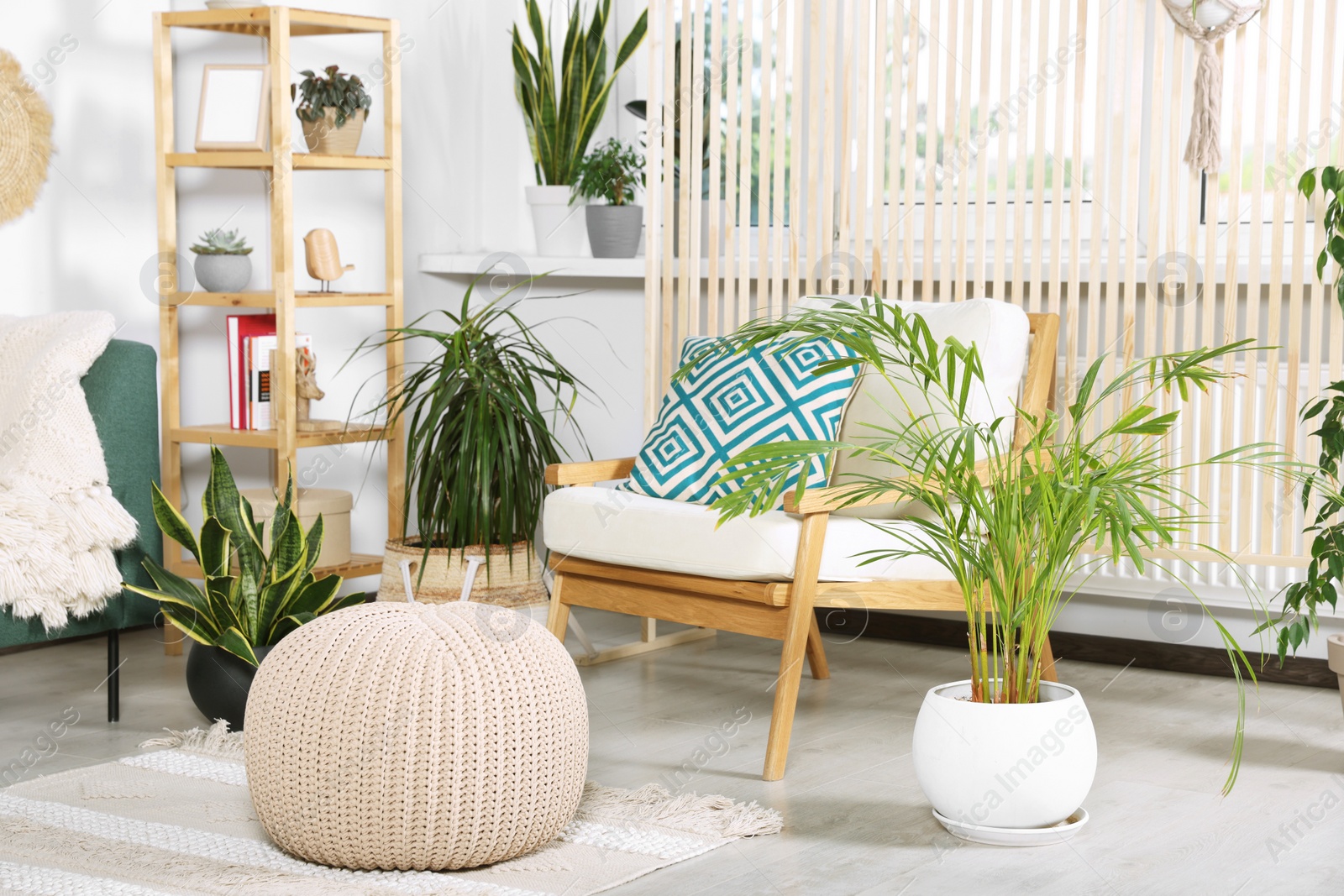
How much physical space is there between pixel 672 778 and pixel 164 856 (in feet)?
2.86

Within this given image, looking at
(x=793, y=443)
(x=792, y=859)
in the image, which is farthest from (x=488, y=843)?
(x=793, y=443)

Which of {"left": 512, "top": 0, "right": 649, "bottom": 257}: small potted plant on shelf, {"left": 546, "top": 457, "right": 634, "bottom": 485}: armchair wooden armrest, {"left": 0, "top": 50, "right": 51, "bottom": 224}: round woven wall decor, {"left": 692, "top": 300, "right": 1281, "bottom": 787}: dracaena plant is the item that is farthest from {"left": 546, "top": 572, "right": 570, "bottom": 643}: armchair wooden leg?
{"left": 0, "top": 50, "right": 51, "bottom": 224}: round woven wall decor

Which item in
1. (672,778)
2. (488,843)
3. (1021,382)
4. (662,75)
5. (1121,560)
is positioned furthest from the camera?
(662,75)

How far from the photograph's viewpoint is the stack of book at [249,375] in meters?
3.72

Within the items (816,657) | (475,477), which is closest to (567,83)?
(475,477)

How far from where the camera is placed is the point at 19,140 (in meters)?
3.70

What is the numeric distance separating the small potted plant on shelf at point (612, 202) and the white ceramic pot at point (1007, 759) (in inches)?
87.0

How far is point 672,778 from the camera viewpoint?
2.62 m

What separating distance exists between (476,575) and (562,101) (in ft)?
4.98

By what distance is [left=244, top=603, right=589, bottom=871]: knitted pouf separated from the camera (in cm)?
204

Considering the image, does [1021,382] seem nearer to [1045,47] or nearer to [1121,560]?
[1121,560]

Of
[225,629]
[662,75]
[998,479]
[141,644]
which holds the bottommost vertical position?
[141,644]

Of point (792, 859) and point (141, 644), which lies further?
point (141, 644)

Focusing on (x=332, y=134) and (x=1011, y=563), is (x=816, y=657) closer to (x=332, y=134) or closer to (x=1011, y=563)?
(x=1011, y=563)
